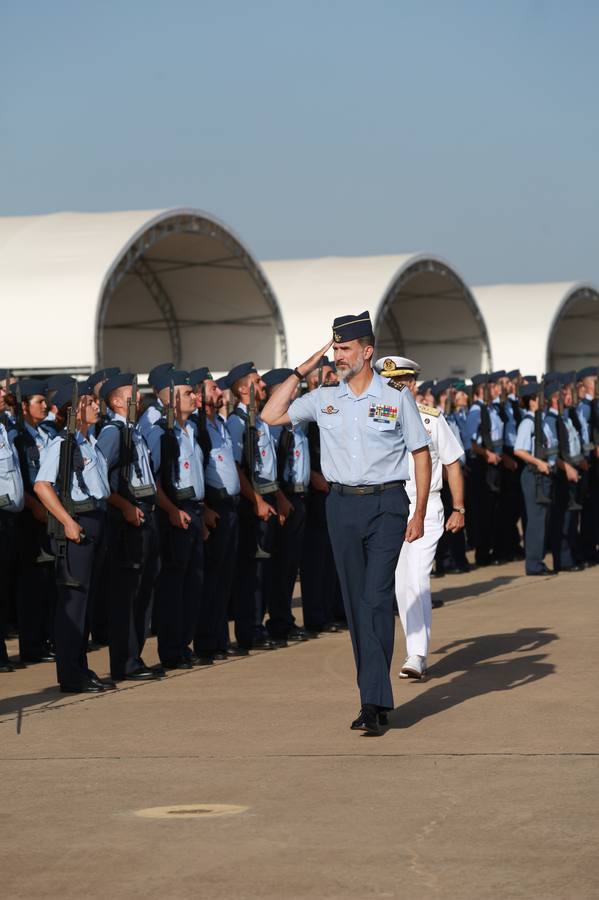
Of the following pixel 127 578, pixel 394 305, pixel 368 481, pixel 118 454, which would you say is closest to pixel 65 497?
pixel 118 454

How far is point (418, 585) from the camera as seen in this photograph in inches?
362

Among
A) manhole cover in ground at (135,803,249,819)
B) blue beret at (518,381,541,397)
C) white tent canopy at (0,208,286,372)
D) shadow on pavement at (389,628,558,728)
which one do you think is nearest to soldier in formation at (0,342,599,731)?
shadow on pavement at (389,628,558,728)

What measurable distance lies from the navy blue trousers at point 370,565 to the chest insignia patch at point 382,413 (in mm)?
334

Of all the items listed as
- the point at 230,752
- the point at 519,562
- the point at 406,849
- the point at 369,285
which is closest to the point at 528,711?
the point at 230,752

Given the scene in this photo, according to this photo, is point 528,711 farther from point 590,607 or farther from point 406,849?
point 590,607

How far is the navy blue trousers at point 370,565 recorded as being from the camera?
23.9 ft

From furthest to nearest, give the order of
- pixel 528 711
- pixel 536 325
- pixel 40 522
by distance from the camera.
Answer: pixel 536 325 → pixel 40 522 → pixel 528 711

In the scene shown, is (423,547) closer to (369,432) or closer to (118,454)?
(118,454)

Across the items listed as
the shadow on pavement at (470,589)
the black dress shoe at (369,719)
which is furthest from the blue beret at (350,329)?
the shadow on pavement at (470,589)

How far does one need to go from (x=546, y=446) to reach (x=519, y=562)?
2129 mm

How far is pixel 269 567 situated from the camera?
431 inches

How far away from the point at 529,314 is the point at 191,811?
A: 3867cm

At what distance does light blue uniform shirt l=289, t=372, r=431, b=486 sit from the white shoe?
5.74 feet

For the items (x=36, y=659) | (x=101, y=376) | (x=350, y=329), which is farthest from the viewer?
(x=101, y=376)
